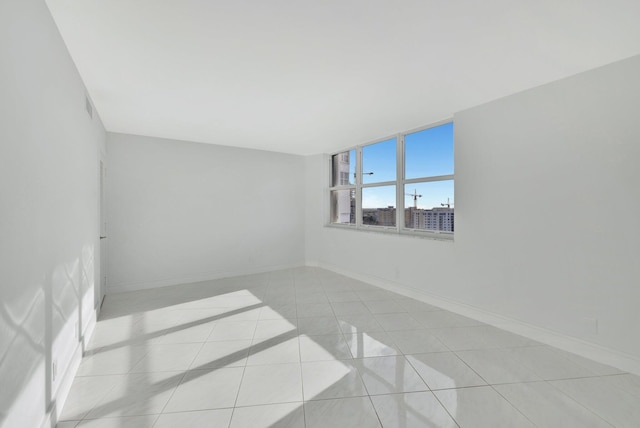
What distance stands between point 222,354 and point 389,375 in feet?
4.79

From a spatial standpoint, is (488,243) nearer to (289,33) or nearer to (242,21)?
(289,33)

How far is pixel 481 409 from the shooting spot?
1721 millimetres

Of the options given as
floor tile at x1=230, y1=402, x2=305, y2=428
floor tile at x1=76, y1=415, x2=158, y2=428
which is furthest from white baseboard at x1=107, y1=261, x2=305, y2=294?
floor tile at x1=230, y1=402, x2=305, y2=428

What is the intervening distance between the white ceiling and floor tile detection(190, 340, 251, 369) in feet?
8.24

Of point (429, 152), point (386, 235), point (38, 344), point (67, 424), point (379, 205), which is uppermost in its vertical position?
point (429, 152)

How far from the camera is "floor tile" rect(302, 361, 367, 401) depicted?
73.4 inches

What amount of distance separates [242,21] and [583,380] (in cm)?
356

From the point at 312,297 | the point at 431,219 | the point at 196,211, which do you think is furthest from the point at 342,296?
the point at 196,211

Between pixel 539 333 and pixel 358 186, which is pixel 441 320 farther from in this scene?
pixel 358 186

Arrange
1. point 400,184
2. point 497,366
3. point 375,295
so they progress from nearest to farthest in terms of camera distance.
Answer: point 497,366 → point 375,295 → point 400,184

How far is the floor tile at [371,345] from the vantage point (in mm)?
2379

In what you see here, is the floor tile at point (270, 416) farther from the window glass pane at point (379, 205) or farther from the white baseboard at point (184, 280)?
the white baseboard at point (184, 280)

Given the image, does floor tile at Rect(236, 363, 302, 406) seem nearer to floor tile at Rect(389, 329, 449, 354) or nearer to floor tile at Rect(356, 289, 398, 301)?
Answer: floor tile at Rect(389, 329, 449, 354)

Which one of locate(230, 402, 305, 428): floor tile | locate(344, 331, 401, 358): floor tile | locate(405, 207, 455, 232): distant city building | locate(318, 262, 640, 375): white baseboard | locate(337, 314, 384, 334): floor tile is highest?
locate(405, 207, 455, 232): distant city building
